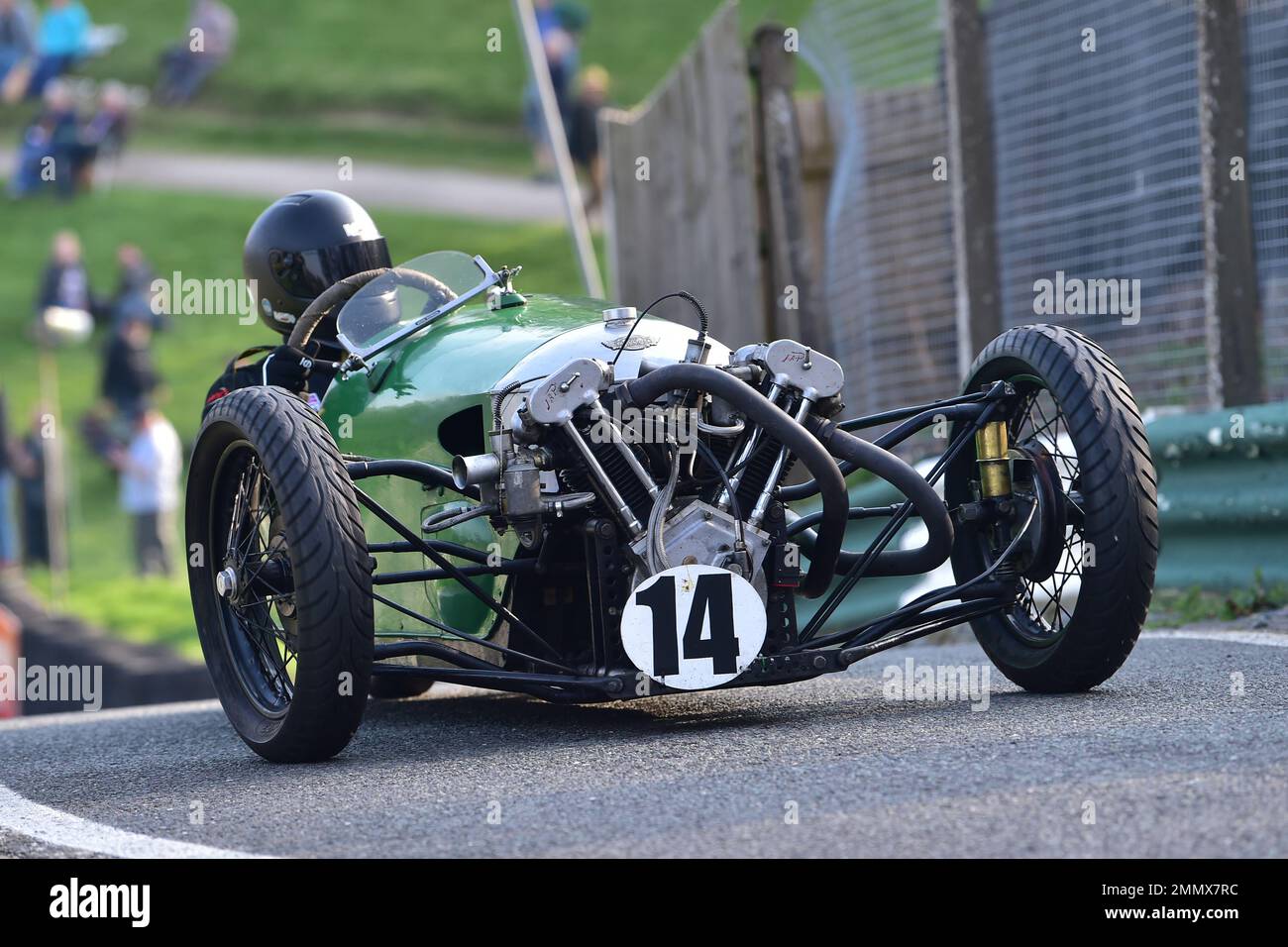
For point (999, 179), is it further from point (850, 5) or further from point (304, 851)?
point (304, 851)

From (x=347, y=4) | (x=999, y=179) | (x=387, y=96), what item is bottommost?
(x=999, y=179)

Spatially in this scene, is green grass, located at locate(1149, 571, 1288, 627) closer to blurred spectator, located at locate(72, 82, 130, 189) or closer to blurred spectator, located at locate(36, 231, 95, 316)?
blurred spectator, located at locate(36, 231, 95, 316)

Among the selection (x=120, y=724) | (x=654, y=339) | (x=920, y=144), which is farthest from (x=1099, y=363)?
(x=920, y=144)

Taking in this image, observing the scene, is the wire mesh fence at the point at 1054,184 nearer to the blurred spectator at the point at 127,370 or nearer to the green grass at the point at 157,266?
the blurred spectator at the point at 127,370

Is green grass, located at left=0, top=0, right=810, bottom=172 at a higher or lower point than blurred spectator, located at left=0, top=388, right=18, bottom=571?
higher

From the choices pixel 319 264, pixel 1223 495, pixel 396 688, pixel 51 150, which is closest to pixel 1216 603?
pixel 1223 495

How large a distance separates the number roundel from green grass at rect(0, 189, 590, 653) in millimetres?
16514

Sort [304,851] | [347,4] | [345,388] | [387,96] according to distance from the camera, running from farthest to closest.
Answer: [347,4] → [387,96] → [345,388] → [304,851]

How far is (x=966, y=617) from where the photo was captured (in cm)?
574

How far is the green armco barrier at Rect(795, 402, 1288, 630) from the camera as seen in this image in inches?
310

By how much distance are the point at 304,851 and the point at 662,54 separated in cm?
3478

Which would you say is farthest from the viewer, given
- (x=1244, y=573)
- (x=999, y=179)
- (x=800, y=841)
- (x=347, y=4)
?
(x=347, y=4)

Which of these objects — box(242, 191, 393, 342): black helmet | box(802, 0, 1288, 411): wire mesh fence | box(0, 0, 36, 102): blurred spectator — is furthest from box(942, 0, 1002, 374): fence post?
box(0, 0, 36, 102): blurred spectator

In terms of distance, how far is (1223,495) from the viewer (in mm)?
8086
